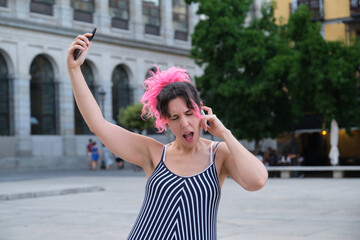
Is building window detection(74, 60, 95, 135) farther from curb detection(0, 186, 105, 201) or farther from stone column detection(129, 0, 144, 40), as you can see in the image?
curb detection(0, 186, 105, 201)

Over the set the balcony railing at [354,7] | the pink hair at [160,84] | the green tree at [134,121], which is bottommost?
the pink hair at [160,84]

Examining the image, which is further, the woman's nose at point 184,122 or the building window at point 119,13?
the building window at point 119,13

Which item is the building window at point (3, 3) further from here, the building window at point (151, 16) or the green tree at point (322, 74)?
the green tree at point (322, 74)

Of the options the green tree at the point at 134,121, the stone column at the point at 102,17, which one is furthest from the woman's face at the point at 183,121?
the stone column at the point at 102,17

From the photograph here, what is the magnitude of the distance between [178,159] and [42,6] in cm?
3654

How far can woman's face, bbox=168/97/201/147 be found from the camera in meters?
2.80

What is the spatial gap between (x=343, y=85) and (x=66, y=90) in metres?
18.2

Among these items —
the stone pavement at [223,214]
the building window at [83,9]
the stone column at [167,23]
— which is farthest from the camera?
the stone column at [167,23]

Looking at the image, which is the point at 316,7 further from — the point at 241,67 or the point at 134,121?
the point at 134,121

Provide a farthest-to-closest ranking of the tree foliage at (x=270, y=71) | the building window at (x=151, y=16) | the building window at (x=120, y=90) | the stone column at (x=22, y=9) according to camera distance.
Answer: the building window at (x=151, y=16) < the building window at (x=120, y=90) < the stone column at (x=22, y=9) < the tree foliage at (x=270, y=71)

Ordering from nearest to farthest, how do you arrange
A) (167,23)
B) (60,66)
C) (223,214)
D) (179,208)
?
1. (179,208)
2. (223,214)
3. (60,66)
4. (167,23)

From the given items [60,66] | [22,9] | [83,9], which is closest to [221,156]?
[22,9]

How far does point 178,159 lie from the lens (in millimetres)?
2889

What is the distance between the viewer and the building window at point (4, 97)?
116ft
